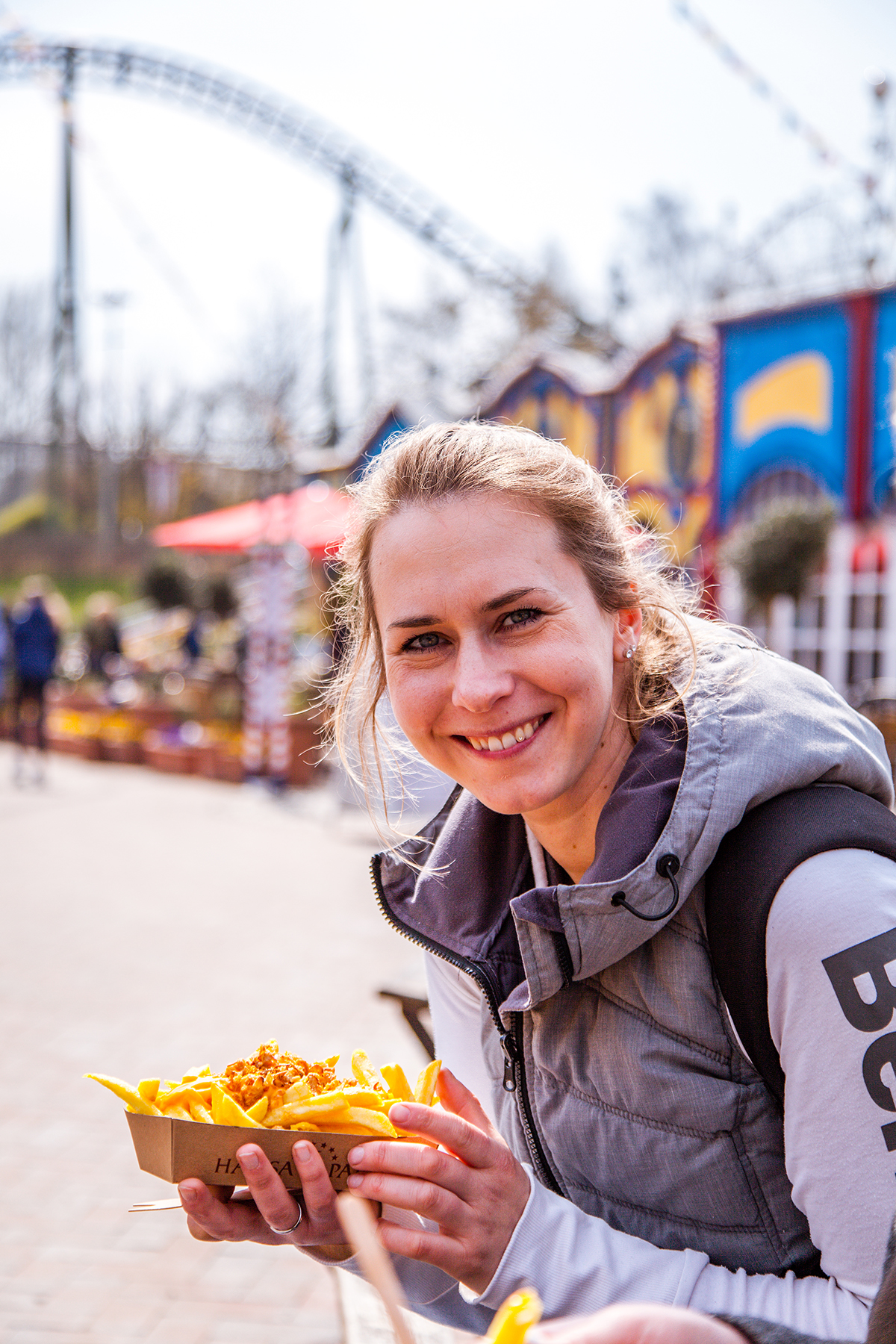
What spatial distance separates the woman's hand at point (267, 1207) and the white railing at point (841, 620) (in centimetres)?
980

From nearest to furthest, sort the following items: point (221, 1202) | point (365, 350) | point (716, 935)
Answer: point (716, 935) → point (221, 1202) → point (365, 350)

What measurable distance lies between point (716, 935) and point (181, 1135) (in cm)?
67

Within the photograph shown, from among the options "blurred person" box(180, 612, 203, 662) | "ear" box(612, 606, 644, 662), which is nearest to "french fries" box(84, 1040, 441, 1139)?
"ear" box(612, 606, 644, 662)

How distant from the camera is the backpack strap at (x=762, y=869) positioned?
4.05ft

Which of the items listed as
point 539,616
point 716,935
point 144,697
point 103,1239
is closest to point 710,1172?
point 716,935

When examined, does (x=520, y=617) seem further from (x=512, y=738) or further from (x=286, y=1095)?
(x=286, y=1095)

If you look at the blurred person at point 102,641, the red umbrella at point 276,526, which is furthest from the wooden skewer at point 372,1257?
the blurred person at point 102,641

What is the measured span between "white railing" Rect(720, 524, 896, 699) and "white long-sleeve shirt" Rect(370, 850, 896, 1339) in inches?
384

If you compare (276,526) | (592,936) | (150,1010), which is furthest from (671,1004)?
(276,526)

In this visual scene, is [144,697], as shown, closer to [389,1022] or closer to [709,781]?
[389,1022]

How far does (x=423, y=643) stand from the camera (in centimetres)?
156

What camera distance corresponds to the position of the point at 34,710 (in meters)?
11.7

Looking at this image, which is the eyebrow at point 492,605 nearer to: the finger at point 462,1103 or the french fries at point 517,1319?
the finger at point 462,1103

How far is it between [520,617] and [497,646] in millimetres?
49
